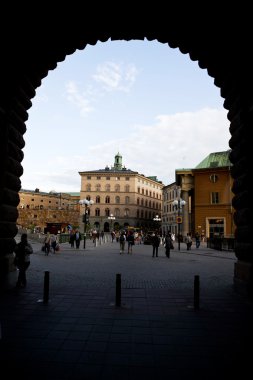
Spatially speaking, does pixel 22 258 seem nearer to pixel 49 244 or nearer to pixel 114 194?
pixel 49 244

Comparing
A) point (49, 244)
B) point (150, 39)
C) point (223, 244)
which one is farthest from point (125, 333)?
point (223, 244)

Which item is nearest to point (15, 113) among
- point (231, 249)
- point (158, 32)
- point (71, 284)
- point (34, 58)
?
point (34, 58)

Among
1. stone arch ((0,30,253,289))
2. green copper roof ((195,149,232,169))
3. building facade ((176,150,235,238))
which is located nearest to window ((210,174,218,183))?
building facade ((176,150,235,238))

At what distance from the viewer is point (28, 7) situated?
738cm

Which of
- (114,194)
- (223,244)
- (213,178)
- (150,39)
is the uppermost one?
(114,194)

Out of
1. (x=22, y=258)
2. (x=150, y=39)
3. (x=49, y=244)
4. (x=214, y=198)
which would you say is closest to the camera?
(x=22, y=258)

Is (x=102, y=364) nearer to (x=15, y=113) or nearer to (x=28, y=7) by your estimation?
(x=15, y=113)

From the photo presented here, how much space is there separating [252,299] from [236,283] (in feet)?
4.26

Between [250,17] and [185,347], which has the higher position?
[250,17]

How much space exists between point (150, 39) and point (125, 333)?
8912 mm

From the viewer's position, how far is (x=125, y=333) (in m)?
5.35

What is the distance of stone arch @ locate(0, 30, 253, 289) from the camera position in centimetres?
804

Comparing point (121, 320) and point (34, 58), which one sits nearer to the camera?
point (121, 320)

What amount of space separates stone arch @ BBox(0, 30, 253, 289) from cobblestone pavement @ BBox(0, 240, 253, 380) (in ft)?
6.54
